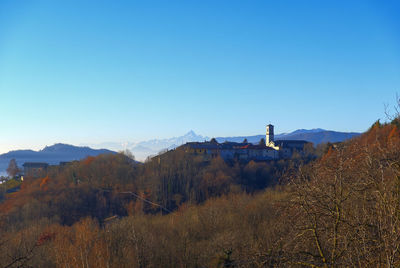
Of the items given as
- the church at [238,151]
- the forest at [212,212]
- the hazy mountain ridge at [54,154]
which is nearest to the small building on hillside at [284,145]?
the church at [238,151]

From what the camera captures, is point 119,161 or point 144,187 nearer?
point 144,187

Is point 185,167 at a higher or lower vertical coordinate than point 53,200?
higher

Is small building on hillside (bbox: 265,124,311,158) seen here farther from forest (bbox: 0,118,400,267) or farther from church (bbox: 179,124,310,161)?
forest (bbox: 0,118,400,267)

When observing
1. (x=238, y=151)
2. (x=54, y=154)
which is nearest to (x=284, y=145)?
(x=238, y=151)

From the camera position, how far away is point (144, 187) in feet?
114

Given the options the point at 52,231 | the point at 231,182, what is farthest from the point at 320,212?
the point at 231,182

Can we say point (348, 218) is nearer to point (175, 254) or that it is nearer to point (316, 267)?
point (316, 267)


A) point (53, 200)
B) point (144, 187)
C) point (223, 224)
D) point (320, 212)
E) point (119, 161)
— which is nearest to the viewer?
point (320, 212)

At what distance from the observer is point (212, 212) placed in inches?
798

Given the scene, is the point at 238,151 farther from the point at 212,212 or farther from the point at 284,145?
the point at 212,212

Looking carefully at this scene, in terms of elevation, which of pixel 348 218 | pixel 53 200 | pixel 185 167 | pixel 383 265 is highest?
pixel 348 218

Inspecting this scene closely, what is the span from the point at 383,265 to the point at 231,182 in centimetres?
3169

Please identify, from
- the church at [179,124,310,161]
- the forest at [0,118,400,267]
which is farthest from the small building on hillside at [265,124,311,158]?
the forest at [0,118,400,267]

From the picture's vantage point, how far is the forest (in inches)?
156
